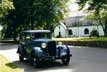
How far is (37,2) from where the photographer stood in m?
50.4

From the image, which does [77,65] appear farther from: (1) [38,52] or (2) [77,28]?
(2) [77,28]

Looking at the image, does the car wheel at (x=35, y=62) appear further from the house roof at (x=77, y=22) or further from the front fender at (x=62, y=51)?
the house roof at (x=77, y=22)

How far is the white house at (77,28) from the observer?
82.5 metres

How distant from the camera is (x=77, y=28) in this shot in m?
86.5

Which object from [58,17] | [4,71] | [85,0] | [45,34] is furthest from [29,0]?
[4,71]

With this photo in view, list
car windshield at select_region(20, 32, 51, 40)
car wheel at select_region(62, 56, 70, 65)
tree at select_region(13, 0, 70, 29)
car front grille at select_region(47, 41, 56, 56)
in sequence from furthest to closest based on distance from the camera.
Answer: tree at select_region(13, 0, 70, 29), car windshield at select_region(20, 32, 51, 40), car wheel at select_region(62, 56, 70, 65), car front grille at select_region(47, 41, 56, 56)

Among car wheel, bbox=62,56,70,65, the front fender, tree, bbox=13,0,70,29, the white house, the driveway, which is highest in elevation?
tree, bbox=13,0,70,29

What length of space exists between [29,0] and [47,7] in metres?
3.27

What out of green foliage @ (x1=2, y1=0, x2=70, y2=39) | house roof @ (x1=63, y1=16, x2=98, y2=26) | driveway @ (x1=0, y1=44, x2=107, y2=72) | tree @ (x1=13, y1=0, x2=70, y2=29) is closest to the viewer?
driveway @ (x1=0, y1=44, x2=107, y2=72)

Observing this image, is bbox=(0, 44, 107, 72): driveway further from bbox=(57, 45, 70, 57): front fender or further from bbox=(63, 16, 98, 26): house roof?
bbox=(63, 16, 98, 26): house roof

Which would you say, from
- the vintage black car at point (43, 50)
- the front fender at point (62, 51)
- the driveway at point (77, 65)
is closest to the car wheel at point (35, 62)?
the vintage black car at point (43, 50)

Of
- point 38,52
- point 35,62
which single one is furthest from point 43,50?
point 35,62

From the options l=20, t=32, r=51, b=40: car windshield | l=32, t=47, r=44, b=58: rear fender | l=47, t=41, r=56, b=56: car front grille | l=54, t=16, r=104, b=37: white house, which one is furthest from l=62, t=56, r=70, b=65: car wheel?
l=54, t=16, r=104, b=37: white house

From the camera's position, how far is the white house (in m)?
82.5
